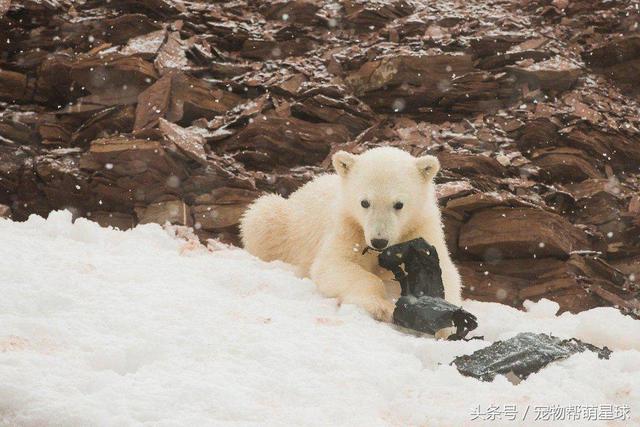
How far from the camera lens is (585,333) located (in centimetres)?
482

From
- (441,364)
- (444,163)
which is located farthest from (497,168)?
(441,364)

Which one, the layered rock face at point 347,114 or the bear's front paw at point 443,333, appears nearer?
the bear's front paw at point 443,333

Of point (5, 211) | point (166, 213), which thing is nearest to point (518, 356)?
point (166, 213)

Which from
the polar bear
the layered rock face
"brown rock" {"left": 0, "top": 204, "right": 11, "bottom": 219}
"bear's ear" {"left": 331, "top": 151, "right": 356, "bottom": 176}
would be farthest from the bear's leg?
"brown rock" {"left": 0, "top": 204, "right": 11, "bottom": 219}

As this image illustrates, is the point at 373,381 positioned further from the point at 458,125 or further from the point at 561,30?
the point at 561,30

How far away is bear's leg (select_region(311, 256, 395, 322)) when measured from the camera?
493 centimetres

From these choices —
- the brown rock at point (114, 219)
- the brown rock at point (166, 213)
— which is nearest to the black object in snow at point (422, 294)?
the brown rock at point (166, 213)

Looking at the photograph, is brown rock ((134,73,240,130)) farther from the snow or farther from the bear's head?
the snow

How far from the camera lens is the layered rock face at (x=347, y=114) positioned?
10.6 m

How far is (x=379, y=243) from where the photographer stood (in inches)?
205

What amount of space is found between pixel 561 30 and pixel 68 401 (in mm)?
14682

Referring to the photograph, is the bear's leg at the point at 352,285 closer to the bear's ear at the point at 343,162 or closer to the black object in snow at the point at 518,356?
the bear's ear at the point at 343,162

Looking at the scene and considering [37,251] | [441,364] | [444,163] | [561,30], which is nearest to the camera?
[441,364]

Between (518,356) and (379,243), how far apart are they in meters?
1.74
